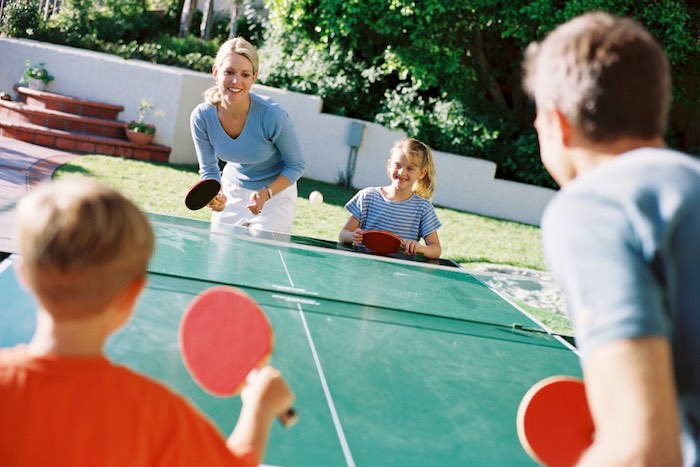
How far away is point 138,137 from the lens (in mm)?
12258

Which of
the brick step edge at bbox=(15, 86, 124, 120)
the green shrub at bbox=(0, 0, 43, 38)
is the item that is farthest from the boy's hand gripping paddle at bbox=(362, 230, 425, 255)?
the green shrub at bbox=(0, 0, 43, 38)

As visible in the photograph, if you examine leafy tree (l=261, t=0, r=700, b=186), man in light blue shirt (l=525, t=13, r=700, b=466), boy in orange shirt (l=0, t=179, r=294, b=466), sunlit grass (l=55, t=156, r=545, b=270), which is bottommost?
sunlit grass (l=55, t=156, r=545, b=270)

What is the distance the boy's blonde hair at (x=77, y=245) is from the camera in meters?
1.30

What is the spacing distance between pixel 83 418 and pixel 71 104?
40.3 ft

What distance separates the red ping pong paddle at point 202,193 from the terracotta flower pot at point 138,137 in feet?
26.5

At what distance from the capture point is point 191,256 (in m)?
4.01

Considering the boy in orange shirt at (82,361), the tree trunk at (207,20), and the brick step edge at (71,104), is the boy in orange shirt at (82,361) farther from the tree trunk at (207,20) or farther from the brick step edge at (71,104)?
the tree trunk at (207,20)

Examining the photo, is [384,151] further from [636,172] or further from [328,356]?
[636,172]

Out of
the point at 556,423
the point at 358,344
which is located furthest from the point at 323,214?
the point at 556,423

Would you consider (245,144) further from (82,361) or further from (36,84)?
(36,84)

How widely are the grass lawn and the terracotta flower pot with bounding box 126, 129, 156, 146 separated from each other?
0.51 m

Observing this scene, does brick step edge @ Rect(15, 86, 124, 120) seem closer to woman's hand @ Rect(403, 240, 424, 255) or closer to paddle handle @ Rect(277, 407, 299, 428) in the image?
woman's hand @ Rect(403, 240, 424, 255)

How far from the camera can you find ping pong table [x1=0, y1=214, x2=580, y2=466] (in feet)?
7.84

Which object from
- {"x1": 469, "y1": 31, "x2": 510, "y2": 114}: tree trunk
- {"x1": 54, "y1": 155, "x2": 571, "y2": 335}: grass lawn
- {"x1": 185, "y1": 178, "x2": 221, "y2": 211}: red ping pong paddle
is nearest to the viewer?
{"x1": 185, "y1": 178, "x2": 221, "y2": 211}: red ping pong paddle
